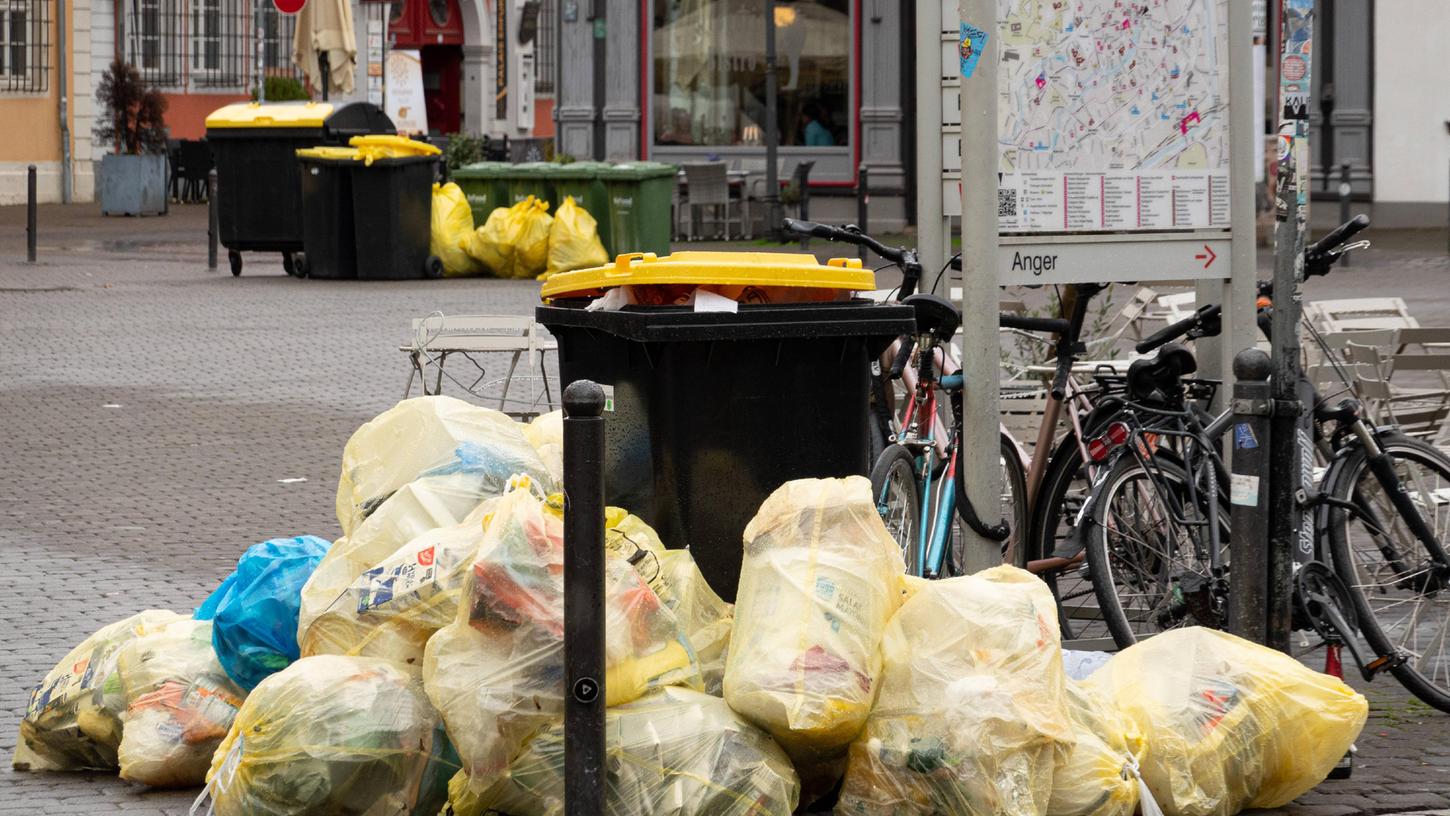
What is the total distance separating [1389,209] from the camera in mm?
27469

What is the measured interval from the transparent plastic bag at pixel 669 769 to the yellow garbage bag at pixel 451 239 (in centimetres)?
1634

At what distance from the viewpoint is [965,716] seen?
4.32 metres

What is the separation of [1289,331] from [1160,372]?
0.48 m

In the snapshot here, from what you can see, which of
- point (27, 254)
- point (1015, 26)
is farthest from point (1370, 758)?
point (27, 254)

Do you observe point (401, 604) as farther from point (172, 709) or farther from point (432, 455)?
point (432, 455)

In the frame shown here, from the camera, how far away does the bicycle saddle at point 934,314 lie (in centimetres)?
589

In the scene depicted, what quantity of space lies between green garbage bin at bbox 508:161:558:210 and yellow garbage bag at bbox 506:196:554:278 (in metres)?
0.58

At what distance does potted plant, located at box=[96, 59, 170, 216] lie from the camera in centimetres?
3161

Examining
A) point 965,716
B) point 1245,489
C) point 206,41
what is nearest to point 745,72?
point 206,41

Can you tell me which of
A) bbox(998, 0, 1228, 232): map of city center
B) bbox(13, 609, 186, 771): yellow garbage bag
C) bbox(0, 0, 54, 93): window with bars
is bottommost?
bbox(13, 609, 186, 771): yellow garbage bag

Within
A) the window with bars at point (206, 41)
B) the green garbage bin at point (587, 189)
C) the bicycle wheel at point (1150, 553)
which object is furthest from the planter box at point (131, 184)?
the bicycle wheel at point (1150, 553)

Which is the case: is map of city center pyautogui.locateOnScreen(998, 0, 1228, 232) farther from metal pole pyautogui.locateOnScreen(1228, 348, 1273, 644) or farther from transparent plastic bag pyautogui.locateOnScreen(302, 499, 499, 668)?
transparent plastic bag pyautogui.locateOnScreen(302, 499, 499, 668)

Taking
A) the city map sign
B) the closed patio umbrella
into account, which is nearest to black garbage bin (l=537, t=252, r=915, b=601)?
the city map sign

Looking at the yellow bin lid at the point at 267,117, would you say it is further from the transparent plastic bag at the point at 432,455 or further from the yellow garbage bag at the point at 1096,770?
the yellow garbage bag at the point at 1096,770
